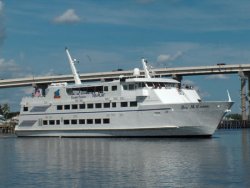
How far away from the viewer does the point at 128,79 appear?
187ft

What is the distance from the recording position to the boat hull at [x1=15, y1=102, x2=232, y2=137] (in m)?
52.8

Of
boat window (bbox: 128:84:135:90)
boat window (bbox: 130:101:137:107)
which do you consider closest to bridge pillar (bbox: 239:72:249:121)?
boat window (bbox: 128:84:135:90)

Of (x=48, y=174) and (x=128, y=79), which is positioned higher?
(x=128, y=79)

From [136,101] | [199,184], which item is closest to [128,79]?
Answer: [136,101]

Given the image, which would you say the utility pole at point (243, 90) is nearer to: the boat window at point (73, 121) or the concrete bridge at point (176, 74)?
the concrete bridge at point (176, 74)

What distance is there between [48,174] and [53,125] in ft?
111

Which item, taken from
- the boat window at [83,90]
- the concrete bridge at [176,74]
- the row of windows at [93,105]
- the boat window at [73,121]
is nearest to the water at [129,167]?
the row of windows at [93,105]

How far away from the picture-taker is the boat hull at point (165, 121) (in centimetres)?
5281

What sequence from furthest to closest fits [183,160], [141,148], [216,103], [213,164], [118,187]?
[216,103]
[141,148]
[183,160]
[213,164]
[118,187]

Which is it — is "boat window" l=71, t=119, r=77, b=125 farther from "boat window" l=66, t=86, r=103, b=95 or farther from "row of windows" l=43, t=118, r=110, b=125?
"boat window" l=66, t=86, r=103, b=95

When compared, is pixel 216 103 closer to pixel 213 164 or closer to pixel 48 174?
pixel 213 164

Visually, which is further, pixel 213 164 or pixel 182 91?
pixel 182 91

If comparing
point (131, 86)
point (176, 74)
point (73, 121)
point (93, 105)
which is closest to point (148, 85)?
point (131, 86)

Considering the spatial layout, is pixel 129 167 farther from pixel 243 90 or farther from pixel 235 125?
pixel 243 90
